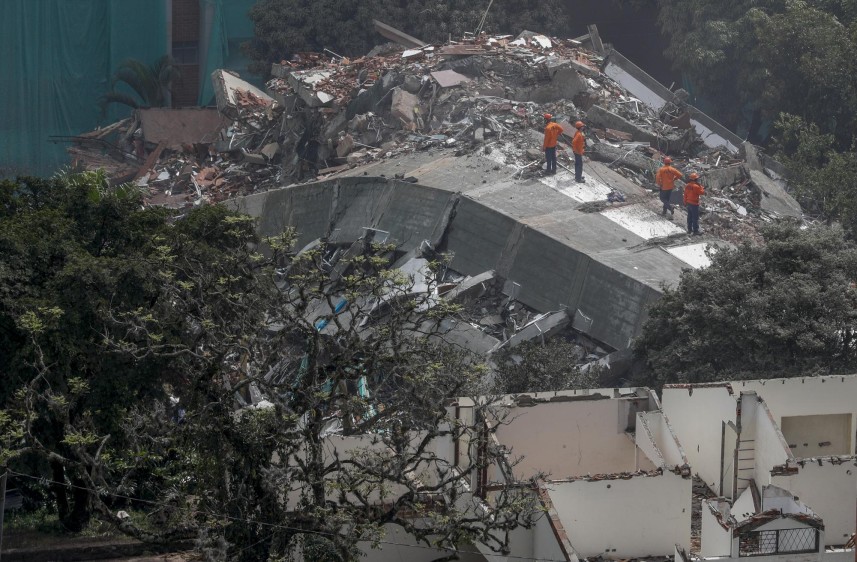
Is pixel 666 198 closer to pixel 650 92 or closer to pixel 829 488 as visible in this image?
pixel 650 92

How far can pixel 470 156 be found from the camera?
23.9 metres

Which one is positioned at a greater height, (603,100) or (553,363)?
(603,100)

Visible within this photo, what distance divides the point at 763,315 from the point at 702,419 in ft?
8.99

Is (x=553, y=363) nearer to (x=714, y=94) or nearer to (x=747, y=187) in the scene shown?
(x=747, y=187)

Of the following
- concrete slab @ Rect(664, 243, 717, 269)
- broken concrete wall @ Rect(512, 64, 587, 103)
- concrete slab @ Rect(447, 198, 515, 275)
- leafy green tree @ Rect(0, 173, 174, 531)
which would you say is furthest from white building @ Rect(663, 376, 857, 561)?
broken concrete wall @ Rect(512, 64, 587, 103)

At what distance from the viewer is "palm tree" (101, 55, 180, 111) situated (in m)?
34.5

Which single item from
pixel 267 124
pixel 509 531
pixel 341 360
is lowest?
pixel 509 531

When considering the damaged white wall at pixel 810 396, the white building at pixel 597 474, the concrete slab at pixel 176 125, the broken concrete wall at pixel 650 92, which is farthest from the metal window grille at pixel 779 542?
the concrete slab at pixel 176 125

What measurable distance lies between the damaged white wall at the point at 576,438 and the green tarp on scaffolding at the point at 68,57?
20.9 metres

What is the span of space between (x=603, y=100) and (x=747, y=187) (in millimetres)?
3735

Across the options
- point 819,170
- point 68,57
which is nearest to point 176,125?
point 68,57

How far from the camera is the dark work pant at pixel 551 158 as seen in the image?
906 inches

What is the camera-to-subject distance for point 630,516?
13.8 meters

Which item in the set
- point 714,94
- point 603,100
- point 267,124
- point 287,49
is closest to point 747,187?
point 603,100
